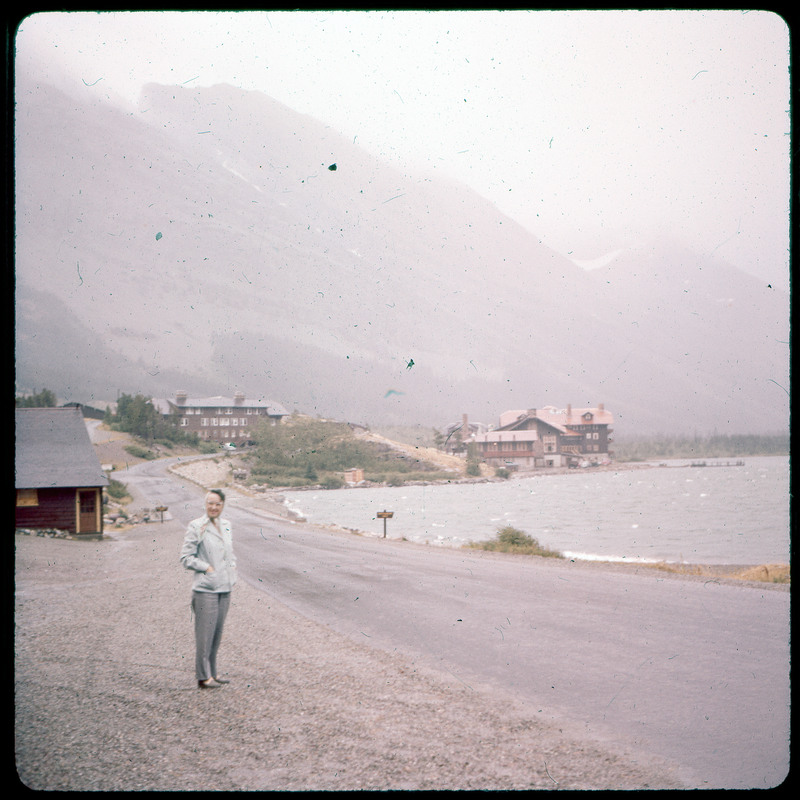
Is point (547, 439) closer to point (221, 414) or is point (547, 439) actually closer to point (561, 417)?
point (561, 417)

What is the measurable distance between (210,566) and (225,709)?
1.24 meters

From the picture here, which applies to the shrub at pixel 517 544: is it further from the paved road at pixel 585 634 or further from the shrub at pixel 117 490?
the shrub at pixel 117 490

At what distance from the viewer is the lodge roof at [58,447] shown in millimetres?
5145

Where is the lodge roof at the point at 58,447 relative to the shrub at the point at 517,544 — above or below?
above

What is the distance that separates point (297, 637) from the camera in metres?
5.96

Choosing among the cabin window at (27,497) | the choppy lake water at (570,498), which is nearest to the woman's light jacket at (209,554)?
the choppy lake water at (570,498)

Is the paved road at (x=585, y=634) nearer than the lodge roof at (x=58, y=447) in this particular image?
Yes

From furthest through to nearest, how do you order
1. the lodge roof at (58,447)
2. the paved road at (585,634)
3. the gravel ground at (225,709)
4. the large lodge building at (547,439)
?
the large lodge building at (547,439) < the lodge roof at (58,447) < the paved road at (585,634) < the gravel ground at (225,709)

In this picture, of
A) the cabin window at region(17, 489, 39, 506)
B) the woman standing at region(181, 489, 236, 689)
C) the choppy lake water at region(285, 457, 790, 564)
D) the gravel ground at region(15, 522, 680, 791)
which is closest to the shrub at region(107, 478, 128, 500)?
the gravel ground at region(15, 522, 680, 791)

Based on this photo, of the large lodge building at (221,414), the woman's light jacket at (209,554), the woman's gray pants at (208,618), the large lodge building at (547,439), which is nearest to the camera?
the woman's light jacket at (209,554)

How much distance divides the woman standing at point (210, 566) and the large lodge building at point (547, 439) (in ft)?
9.63

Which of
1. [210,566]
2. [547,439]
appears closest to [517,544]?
[547,439]

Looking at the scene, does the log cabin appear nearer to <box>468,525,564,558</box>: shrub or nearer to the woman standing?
the woman standing

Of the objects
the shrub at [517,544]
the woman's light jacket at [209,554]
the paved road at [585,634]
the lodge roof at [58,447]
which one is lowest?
the shrub at [517,544]
